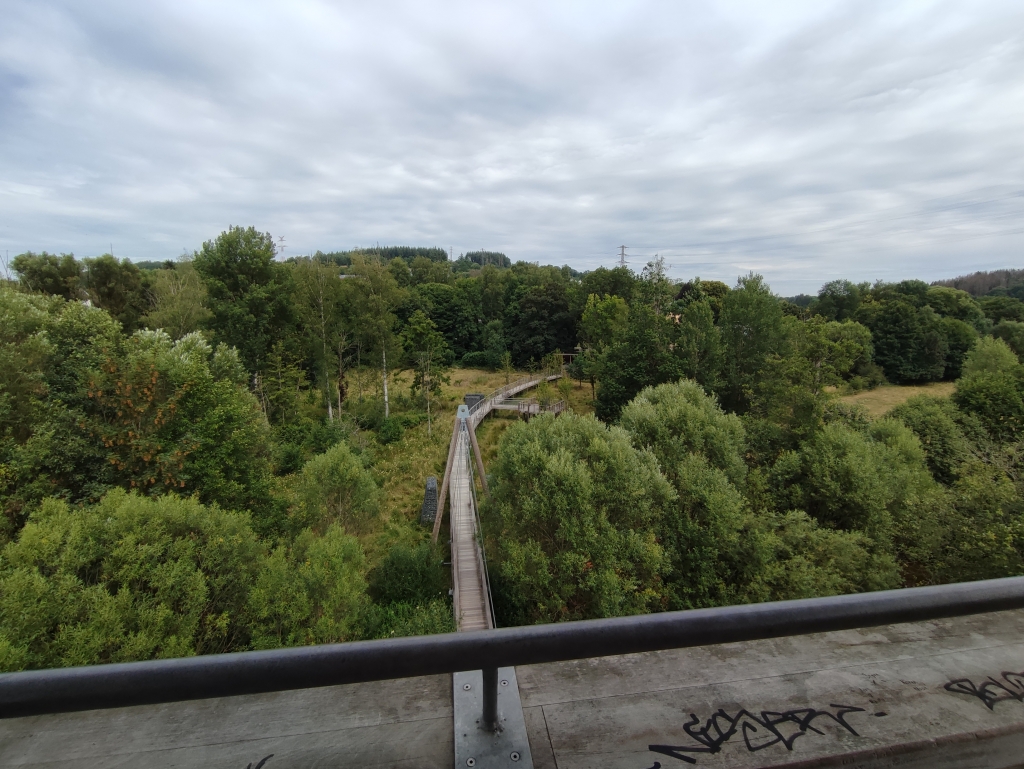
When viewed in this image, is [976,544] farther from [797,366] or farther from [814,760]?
[814,760]

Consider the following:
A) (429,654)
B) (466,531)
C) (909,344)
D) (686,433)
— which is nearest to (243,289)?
(466,531)

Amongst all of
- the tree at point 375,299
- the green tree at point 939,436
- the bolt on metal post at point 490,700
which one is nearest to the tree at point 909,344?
the green tree at point 939,436

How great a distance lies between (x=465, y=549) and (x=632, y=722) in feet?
40.4

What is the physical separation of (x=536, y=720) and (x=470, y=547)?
12.4 metres

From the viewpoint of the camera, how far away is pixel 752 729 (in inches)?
44.4

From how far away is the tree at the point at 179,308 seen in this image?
20050mm

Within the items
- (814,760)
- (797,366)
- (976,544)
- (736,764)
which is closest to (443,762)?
(736,764)

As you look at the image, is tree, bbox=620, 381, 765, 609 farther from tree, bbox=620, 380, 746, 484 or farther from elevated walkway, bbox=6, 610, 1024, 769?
elevated walkway, bbox=6, 610, 1024, 769

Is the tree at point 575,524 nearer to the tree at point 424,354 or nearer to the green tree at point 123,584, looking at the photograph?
the green tree at point 123,584

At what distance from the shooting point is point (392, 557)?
35.9 feet

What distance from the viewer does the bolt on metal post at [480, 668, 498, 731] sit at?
3.51 feet

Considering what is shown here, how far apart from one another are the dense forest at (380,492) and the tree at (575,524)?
61 mm

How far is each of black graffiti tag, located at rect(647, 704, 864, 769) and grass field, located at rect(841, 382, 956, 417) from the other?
34.7 metres

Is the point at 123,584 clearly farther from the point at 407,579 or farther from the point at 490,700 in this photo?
the point at 490,700
